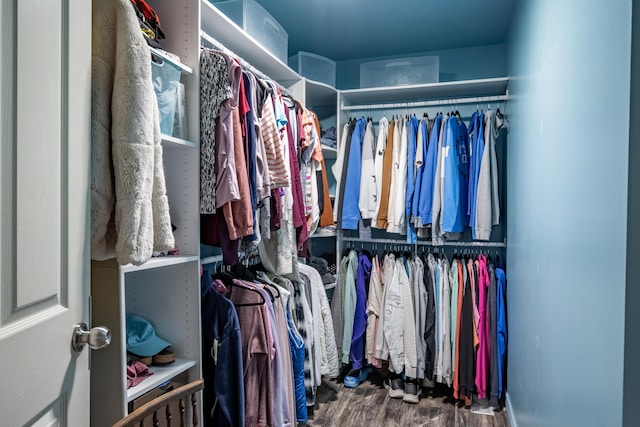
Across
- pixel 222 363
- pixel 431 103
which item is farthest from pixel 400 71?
pixel 222 363

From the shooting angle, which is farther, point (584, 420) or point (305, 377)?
point (305, 377)

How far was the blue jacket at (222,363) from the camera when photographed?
1815mm

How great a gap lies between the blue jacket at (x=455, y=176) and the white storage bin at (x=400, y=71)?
1.47ft

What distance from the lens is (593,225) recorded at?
1.00 metres

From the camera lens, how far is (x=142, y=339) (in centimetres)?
Answer: 170

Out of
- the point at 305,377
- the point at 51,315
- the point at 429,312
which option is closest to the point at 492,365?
the point at 429,312

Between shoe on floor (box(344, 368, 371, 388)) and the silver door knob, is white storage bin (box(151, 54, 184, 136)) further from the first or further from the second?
shoe on floor (box(344, 368, 371, 388))

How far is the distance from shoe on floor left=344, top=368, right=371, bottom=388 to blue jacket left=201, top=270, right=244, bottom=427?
59.2 inches

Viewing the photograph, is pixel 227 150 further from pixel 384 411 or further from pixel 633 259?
pixel 384 411

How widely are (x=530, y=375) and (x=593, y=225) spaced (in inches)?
46.7

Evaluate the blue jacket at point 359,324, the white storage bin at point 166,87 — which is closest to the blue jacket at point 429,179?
the blue jacket at point 359,324

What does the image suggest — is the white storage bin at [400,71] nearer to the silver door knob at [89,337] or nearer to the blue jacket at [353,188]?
the blue jacket at [353,188]

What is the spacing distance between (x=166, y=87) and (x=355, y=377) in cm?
246

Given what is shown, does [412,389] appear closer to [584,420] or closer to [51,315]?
[584,420]
